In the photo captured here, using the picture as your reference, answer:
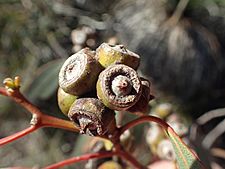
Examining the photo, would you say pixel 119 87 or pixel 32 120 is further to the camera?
pixel 32 120

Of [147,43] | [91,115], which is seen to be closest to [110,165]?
[91,115]

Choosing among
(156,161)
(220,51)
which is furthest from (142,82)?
(220,51)

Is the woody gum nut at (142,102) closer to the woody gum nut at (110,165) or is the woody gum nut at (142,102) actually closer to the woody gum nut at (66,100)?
the woody gum nut at (66,100)

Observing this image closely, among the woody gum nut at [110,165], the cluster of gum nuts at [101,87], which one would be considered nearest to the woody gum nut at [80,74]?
the cluster of gum nuts at [101,87]

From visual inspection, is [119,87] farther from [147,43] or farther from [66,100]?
[147,43]

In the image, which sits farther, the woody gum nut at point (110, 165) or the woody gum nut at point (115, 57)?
the woody gum nut at point (110, 165)

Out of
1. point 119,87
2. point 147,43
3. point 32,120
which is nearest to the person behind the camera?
point 119,87
